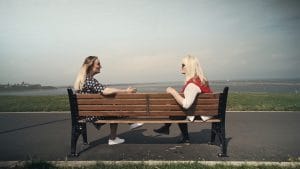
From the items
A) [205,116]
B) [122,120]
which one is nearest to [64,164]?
[122,120]

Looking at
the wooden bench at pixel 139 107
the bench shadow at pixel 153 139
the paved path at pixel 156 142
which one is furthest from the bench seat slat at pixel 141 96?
the bench shadow at pixel 153 139

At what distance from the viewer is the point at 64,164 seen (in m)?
4.76

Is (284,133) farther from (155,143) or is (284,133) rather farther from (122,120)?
(122,120)

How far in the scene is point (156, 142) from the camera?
258 inches

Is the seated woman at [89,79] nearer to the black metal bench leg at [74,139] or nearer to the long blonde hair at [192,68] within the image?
the black metal bench leg at [74,139]

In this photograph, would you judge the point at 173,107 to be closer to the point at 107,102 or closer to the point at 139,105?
the point at 139,105

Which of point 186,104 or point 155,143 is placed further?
point 155,143

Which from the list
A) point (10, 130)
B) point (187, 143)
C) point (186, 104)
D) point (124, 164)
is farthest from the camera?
point (10, 130)

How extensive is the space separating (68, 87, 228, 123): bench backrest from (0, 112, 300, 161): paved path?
2.21 ft

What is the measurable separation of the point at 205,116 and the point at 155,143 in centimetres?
135

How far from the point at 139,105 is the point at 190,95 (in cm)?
83

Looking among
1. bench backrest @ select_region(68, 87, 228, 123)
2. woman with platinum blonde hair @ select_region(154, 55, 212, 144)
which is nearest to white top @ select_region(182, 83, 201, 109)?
woman with platinum blonde hair @ select_region(154, 55, 212, 144)

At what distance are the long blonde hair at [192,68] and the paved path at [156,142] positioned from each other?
48.8 inches

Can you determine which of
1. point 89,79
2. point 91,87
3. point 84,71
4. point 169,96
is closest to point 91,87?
point 91,87
